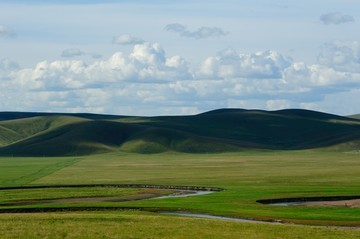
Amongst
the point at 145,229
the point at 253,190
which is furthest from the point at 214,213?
the point at 253,190

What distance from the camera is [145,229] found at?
58.8 metres

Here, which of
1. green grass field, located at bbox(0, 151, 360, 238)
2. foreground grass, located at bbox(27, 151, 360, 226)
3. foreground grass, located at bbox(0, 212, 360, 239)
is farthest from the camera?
foreground grass, located at bbox(27, 151, 360, 226)

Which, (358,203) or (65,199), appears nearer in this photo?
(358,203)

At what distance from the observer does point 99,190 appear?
11600cm

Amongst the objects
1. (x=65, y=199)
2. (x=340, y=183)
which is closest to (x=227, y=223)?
(x=65, y=199)

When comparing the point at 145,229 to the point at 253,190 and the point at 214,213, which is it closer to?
the point at 214,213

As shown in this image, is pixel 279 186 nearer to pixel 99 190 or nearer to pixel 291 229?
pixel 99 190

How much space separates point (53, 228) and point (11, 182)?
80.9 metres

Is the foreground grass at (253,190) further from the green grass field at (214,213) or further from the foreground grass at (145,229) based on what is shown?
the foreground grass at (145,229)

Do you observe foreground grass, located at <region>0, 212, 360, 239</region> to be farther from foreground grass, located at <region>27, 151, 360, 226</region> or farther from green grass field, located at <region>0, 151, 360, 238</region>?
foreground grass, located at <region>27, 151, 360, 226</region>

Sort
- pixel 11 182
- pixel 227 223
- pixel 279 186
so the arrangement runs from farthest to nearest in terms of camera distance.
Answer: pixel 11 182 → pixel 279 186 → pixel 227 223

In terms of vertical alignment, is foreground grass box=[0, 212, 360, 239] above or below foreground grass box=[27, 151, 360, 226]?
below

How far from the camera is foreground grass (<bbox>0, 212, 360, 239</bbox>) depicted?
5541 centimetres

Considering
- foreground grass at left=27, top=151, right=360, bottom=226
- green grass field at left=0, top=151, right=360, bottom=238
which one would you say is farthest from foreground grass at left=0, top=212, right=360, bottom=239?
foreground grass at left=27, top=151, right=360, bottom=226
